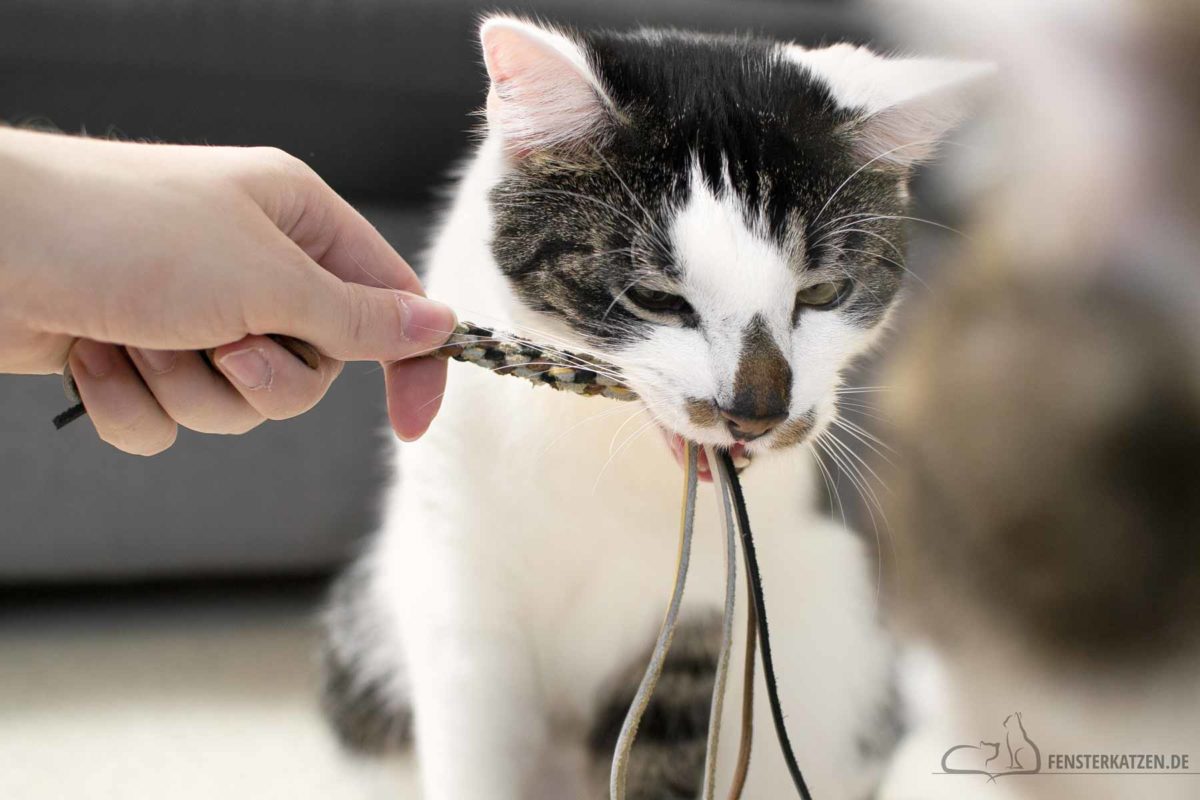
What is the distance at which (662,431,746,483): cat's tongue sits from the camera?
721 millimetres

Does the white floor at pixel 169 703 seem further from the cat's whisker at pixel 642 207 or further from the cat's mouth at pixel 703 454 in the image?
the cat's whisker at pixel 642 207

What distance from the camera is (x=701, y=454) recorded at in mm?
738

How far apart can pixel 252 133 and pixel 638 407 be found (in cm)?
64

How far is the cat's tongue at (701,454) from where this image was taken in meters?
0.72

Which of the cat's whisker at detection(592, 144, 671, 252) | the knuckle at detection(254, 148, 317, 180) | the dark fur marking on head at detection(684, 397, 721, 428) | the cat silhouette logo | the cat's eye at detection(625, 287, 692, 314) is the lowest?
the cat silhouette logo

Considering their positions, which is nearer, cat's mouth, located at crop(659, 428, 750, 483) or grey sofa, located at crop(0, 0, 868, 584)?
cat's mouth, located at crop(659, 428, 750, 483)

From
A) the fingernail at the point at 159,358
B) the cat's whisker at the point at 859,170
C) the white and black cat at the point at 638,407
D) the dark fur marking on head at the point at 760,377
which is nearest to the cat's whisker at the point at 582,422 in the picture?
the white and black cat at the point at 638,407

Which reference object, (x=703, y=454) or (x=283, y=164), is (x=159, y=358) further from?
(x=703, y=454)

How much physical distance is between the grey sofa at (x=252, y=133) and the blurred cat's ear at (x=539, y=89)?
1.10 feet

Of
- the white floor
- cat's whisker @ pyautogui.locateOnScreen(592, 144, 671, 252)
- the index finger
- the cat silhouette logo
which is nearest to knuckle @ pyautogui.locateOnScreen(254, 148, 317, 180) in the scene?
the index finger

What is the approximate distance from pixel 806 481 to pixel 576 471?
9.1 inches

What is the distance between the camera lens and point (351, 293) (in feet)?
2.04

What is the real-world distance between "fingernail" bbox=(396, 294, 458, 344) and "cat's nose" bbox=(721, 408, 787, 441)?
0.21 m

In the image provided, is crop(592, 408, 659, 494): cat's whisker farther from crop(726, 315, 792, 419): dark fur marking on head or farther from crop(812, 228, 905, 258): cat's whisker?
crop(812, 228, 905, 258): cat's whisker
